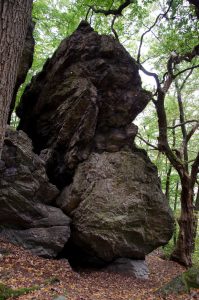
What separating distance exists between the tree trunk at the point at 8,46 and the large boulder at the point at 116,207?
22.2ft

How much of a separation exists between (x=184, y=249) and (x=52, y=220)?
6846 millimetres

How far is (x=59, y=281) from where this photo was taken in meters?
7.22

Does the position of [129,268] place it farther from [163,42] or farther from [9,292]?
[163,42]

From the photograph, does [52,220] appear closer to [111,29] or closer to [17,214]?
[17,214]

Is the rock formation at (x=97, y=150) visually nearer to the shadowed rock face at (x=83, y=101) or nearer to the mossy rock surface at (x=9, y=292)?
the shadowed rock face at (x=83, y=101)

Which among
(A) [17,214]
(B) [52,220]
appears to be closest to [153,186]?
(B) [52,220]

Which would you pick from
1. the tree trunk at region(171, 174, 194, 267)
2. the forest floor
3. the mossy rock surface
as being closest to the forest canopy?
the tree trunk at region(171, 174, 194, 267)

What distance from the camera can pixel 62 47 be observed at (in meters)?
11.6

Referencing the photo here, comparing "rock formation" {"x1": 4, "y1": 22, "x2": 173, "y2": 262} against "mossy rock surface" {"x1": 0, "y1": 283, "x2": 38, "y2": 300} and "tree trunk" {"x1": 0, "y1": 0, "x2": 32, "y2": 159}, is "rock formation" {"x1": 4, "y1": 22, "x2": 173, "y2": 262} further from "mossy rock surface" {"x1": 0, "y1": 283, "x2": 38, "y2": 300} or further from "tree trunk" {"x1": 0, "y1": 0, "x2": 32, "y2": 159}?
"tree trunk" {"x1": 0, "y1": 0, "x2": 32, "y2": 159}

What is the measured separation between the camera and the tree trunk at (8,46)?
3.62m

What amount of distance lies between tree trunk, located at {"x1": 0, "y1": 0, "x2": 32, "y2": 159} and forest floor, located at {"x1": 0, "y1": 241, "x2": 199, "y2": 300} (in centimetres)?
397

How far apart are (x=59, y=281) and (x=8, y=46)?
598 cm

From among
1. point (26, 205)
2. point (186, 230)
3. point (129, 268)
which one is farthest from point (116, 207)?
point (186, 230)

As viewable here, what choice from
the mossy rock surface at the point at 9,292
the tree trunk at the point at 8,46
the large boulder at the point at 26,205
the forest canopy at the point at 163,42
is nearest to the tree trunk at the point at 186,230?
the forest canopy at the point at 163,42
